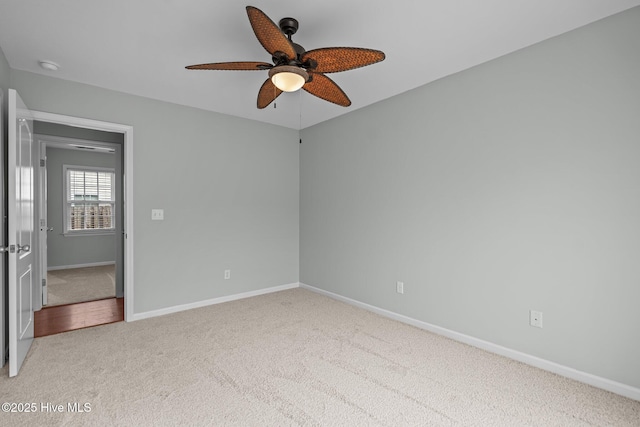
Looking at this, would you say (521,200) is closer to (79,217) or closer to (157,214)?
(157,214)

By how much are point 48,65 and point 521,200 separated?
4.03 metres

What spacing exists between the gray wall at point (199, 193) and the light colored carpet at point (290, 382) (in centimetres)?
76

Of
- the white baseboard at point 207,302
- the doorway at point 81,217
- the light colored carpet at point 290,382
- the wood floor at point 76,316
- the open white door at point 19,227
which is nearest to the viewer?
the light colored carpet at point 290,382

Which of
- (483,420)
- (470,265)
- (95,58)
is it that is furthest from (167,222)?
(483,420)

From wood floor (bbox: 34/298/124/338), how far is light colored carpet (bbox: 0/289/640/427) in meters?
0.26

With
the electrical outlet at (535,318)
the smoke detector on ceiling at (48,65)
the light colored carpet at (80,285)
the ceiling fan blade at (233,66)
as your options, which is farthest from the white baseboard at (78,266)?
the electrical outlet at (535,318)

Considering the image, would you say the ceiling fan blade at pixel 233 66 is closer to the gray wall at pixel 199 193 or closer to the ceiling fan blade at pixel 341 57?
the ceiling fan blade at pixel 341 57

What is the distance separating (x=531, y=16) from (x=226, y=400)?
3100 millimetres

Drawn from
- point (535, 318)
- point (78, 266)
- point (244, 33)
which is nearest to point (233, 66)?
point (244, 33)

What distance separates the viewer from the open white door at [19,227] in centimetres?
225

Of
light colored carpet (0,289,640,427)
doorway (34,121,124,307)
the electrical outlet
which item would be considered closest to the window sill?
doorway (34,121,124,307)

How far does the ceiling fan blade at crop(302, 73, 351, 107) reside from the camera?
2219 mm

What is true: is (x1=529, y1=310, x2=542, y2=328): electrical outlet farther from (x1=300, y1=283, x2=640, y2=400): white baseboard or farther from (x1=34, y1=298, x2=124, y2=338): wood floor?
(x1=34, y1=298, x2=124, y2=338): wood floor

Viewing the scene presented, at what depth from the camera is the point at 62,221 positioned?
6398 millimetres
